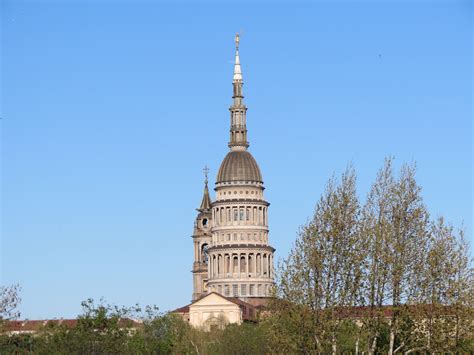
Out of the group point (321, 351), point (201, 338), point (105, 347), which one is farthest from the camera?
point (201, 338)

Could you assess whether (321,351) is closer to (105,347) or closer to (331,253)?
(331,253)

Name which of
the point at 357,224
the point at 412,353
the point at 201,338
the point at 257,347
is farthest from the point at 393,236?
the point at 201,338

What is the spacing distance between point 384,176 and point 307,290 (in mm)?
9885

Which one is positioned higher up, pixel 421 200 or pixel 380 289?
pixel 421 200

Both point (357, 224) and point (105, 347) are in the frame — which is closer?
point (357, 224)

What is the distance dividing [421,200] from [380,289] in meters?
6.96

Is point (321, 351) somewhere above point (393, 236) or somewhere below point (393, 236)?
below

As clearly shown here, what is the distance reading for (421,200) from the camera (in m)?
89.0

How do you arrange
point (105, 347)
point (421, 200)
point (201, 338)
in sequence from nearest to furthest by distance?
point (421, 200)
point (105, 347)
point (201, 338)

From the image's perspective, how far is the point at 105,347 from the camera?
5714 inches

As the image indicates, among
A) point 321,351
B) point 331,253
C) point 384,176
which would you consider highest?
point 384,176

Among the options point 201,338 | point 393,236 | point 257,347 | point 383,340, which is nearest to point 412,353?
point 383,340

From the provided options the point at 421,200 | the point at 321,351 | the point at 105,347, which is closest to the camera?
the point at 321,351

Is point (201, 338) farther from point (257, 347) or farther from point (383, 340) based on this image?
point (383, 340)
